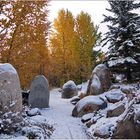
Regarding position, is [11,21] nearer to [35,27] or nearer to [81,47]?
[35,27]

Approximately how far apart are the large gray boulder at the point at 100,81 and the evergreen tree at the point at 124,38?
20.1 inches

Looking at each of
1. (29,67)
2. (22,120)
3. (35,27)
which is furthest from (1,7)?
(22,120)

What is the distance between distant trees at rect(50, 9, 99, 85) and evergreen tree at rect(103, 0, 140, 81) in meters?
15.6

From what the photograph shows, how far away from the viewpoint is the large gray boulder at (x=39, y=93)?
52.8 feet

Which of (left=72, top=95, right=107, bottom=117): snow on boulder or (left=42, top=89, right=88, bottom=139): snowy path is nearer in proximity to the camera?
(left=42, top=89, right=88, bottom=139): snowy path

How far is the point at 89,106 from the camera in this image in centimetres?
1381

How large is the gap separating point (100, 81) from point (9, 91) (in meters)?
8.39

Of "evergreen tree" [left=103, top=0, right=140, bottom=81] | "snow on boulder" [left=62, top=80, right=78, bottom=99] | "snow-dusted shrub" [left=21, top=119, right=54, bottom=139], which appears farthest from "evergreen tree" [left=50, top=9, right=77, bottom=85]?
"snow-dusted shrub" [left=21, top=119, right=54, bottom=139]

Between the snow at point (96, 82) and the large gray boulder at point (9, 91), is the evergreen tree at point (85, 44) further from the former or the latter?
the large gray boulder at point (9, 91)

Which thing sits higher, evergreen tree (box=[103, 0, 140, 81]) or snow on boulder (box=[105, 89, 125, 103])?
evergreen tree (box=[103, 0, 140, 81])

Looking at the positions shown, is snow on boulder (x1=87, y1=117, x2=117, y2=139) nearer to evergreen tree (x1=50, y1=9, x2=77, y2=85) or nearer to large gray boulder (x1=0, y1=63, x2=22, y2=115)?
large gray boulder (x1=0, y1=63, x2=22, y2=115)

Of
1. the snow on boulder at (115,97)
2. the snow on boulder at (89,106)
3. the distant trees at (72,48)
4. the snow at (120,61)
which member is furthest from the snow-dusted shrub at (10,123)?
the distant trees at (72,48)

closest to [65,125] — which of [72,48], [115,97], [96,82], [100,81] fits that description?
[115,97]

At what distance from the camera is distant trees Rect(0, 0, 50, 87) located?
1499 cm
